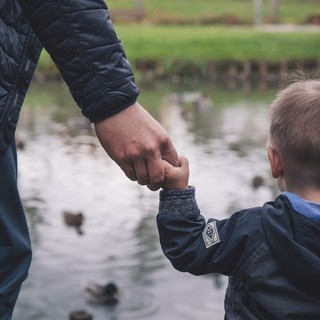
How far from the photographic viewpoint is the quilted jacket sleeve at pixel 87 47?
6.60ft

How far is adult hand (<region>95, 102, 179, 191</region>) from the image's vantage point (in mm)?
2010

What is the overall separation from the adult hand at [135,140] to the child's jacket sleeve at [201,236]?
12 cm

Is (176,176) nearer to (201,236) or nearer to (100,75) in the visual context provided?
(201,236)

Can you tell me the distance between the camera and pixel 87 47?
2020 millimetres

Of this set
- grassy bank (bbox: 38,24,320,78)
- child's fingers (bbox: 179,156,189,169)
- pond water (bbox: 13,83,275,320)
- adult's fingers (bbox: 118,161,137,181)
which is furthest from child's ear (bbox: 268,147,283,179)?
grassy bank (bbox: 38,24,320,78)

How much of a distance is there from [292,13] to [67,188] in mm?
40286

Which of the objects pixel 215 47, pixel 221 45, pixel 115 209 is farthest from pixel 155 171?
pixel 221 45

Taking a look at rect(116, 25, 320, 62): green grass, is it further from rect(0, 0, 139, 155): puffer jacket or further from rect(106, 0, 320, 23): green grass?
rect(0, 0, 139, 155): puffer jacket

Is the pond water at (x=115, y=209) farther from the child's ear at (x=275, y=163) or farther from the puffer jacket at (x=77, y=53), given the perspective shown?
the child's ear at (x=275, y=163)

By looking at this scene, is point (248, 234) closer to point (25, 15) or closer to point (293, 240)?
point (293, 240)

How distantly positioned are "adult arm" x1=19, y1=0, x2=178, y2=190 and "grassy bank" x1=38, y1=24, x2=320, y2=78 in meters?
23.9

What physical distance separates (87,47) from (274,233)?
655mm

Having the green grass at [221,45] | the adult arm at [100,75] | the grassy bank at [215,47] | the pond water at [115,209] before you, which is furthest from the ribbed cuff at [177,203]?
the green grass at [221,45]

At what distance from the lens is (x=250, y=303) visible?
2.07m
